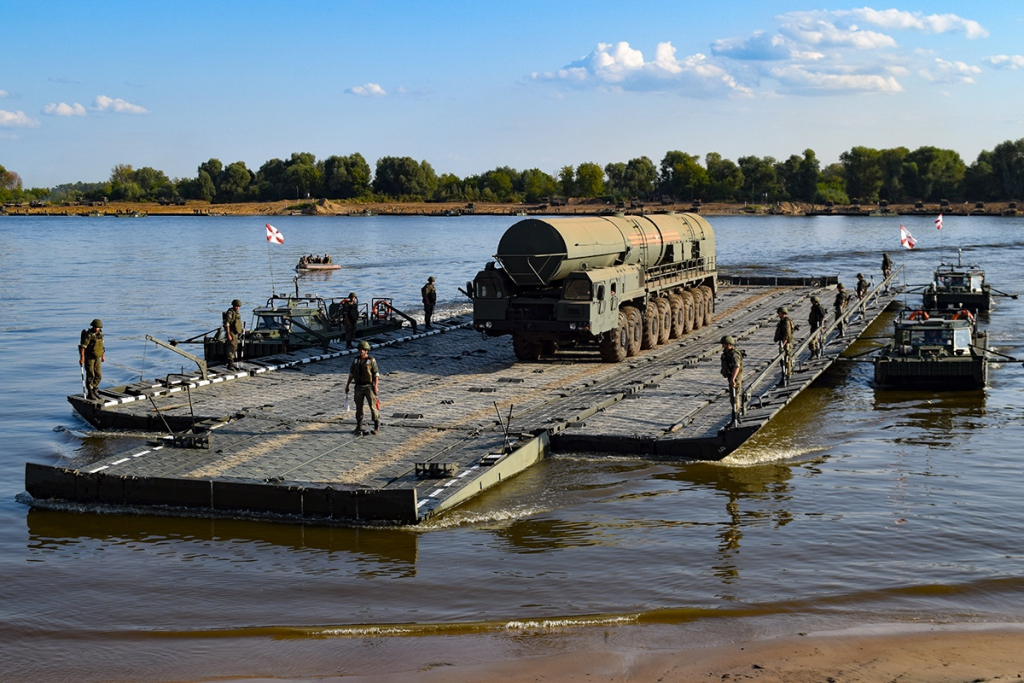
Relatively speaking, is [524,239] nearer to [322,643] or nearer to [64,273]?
[322,643]

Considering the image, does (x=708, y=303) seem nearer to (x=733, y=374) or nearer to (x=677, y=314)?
(x=677, y=314)

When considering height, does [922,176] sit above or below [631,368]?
above

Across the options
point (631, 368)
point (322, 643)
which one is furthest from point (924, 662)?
point (631, 368)

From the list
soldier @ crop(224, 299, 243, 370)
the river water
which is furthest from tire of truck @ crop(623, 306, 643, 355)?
soldier @ crop(224, 299, 243, 370)

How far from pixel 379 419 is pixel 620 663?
8964mm

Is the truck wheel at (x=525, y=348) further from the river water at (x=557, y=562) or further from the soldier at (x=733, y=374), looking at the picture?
the soldier at (x=733, y=374)

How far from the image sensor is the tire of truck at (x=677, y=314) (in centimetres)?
3180

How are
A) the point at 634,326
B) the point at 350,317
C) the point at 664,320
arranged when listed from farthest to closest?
the point at 664,320
the point at 350,317
the point at 634,326

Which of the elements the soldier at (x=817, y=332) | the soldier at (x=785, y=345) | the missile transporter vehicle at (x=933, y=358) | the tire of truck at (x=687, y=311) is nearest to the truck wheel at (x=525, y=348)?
the soldier at (x=785, y=345)

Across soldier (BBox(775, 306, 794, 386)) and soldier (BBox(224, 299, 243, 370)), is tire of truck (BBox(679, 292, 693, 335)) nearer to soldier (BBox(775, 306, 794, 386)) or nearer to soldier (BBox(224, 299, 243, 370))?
soldier (BBox(775, 306, 794, 386))

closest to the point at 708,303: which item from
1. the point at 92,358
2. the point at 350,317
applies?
the point at 350,317

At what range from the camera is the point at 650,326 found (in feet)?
96.1

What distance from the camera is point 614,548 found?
15055 millimetres

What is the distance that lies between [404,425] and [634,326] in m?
10.0
